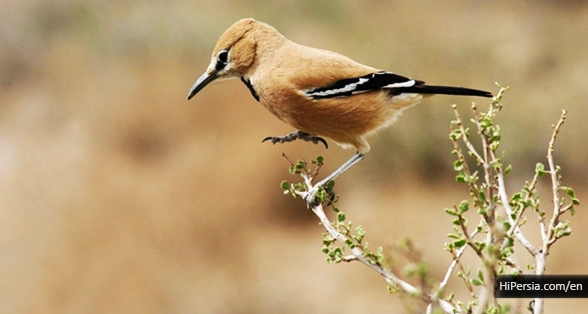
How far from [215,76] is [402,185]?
3669 millimetres

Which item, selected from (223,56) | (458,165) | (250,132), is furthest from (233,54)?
(250,132)

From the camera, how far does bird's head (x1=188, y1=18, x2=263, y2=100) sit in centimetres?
185

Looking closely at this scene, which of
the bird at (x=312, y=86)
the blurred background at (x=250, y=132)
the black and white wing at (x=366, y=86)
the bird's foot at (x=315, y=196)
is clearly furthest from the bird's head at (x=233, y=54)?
the blurred background at (x=250, y=132)

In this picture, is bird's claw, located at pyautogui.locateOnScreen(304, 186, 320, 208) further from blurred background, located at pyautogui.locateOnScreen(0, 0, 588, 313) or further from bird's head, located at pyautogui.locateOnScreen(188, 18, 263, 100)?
blurred background, located at pyautogui.locateOnScreen(0, 0, 588, 313)

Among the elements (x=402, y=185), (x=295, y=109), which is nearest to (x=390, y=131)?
(x=402, y=185)

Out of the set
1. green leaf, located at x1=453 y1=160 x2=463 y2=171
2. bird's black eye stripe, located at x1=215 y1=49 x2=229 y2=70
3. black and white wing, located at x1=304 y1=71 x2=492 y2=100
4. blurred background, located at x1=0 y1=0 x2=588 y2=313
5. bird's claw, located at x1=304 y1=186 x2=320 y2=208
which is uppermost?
blurred background, located at x1=0 y1=0 x2=588 y2=313

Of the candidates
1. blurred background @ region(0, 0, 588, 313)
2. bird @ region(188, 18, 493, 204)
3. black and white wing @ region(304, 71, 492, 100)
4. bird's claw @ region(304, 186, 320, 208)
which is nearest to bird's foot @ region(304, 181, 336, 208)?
bird's claw @ region(304, 186, 320, 208)

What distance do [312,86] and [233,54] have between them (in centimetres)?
21

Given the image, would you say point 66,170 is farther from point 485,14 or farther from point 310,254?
point 485,14

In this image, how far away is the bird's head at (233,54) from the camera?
6.06 ft

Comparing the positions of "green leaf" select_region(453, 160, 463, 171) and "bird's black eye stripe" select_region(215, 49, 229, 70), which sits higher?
"bird's black eye stripe" select_region(215, 49, 229, 70)

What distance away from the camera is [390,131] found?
539 cm

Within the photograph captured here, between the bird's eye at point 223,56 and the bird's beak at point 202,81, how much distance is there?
0.11 ft

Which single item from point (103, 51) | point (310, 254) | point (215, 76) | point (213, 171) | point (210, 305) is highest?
point (103, 51)
